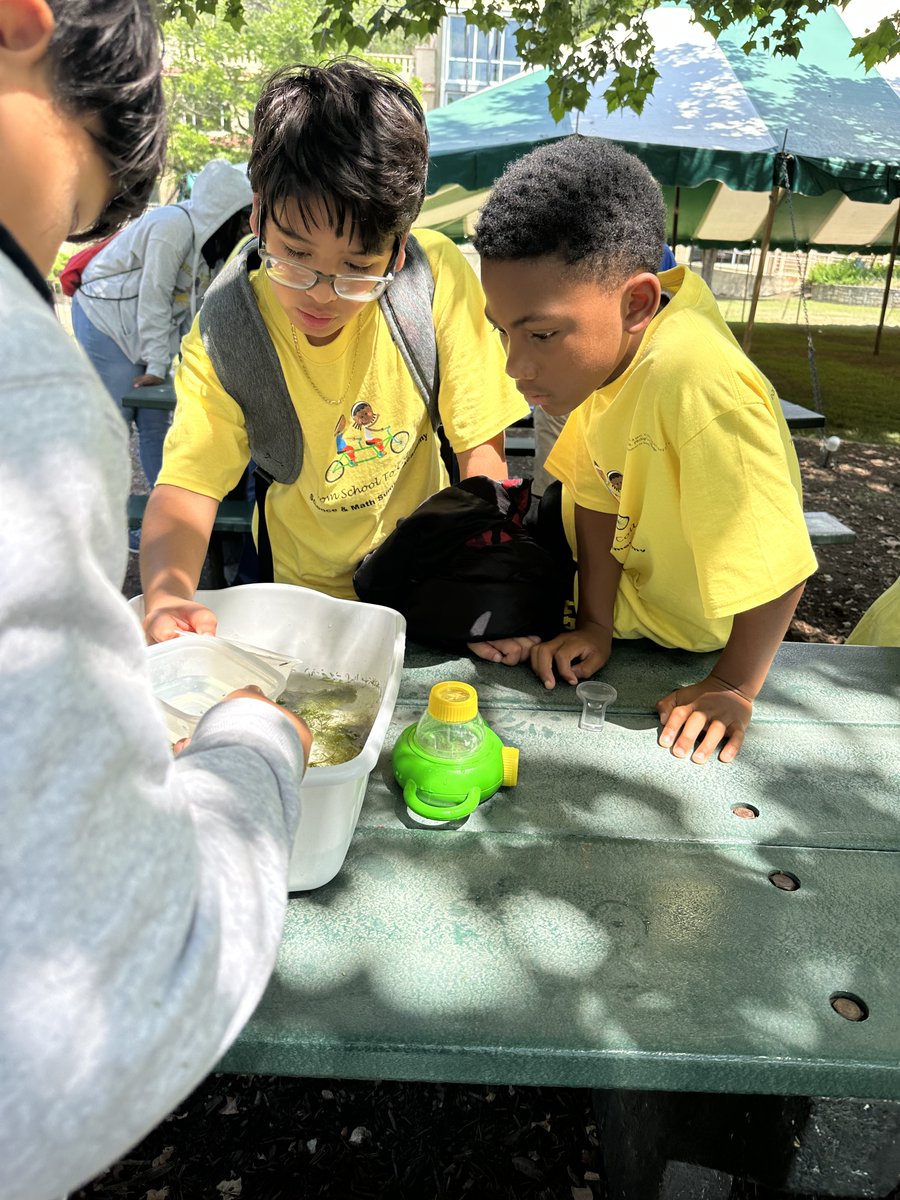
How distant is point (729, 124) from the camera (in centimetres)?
772

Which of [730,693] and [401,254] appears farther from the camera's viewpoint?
[401,254]

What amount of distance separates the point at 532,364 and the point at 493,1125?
169 centimetres

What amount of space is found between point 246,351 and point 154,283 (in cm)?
313

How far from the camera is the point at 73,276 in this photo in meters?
4.94

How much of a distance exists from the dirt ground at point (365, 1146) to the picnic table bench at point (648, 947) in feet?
0.84

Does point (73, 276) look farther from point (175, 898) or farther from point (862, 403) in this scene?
point (862, 403)

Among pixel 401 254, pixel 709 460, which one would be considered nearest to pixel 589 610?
pixel 709 460

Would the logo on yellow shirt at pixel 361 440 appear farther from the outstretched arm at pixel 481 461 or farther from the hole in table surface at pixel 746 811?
the hole in table surface at pixel 746 811

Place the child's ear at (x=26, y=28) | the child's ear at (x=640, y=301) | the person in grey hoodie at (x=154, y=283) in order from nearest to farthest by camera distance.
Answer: the child's ear at (x=26, y=28), the child's ear at (x=640, y=301), the person in grey hoodie at (x=154, y=283)

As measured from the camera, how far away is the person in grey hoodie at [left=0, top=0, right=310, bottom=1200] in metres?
0.53

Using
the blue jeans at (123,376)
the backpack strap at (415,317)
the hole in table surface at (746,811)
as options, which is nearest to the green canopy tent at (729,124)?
the blue jeans at (123,376)

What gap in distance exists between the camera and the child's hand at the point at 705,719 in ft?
5.08

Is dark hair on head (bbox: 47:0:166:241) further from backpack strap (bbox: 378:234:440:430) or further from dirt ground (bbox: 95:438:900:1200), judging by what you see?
dirt ground (bbox: 95:438:900:1200)

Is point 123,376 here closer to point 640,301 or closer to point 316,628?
point 316,628
